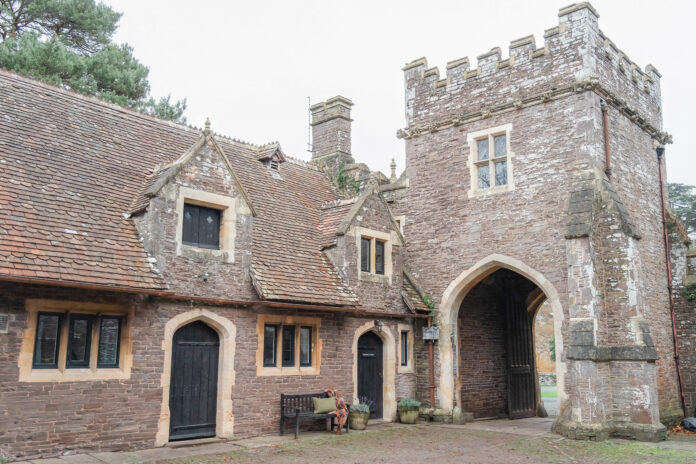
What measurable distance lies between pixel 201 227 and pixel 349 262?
4181mm

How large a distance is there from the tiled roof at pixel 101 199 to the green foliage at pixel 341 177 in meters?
2.71

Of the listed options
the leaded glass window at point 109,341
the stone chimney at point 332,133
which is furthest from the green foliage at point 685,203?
the leaded glass window at point 109,341

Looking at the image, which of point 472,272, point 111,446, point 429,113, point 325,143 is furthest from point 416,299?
point 111,446

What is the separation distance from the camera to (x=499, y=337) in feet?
63.5

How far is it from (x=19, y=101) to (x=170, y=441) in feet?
25.2

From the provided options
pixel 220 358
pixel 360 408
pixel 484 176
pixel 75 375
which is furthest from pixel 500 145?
pixel 75 375

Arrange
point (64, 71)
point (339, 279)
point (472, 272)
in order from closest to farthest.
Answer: point (339, 279)
point (472, 272)
point (64, 71)

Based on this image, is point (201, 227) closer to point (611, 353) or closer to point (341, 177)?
point (341, 177)

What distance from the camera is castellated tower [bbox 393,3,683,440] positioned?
1399 centimetres

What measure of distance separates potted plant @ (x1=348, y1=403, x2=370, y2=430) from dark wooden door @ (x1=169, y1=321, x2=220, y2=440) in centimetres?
344

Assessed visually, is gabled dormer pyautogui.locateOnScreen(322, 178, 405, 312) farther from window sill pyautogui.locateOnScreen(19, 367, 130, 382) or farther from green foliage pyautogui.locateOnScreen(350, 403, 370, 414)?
window sill pyautogui.locateOnScreen(19, 367, 130, 382)

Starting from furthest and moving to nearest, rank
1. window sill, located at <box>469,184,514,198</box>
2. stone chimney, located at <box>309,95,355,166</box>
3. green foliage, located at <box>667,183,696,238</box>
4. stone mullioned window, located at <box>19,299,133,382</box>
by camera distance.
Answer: green foliage, located at <box>667,183,696,238</box>
stone chimney, located at <box>309,95,355,166</box>
window sill, located at <box>469,184,514,198</box>
stone mullioned window, located at <box>19,299,133,382</box>

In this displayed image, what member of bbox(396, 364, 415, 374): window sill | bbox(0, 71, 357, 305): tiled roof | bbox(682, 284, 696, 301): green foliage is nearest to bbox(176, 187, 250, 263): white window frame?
bbox(0, 71, 357, 305): tiled roof

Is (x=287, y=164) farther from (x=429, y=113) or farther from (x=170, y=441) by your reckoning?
(x=170, y=441)
